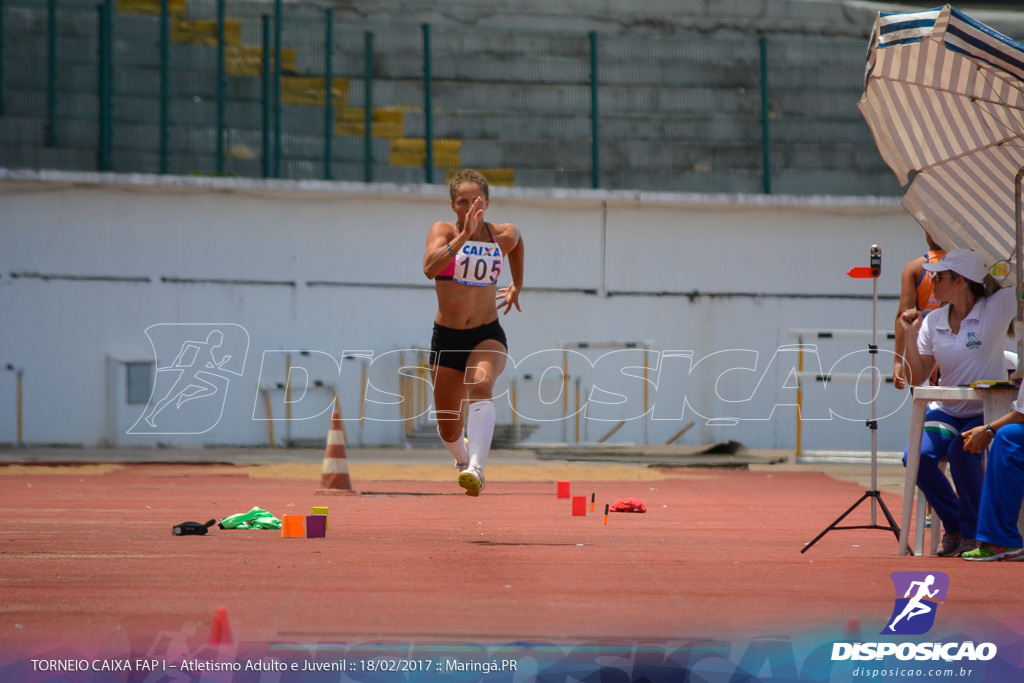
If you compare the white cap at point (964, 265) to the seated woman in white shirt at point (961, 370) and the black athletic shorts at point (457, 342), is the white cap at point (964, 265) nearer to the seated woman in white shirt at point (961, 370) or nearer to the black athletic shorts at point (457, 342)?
the seated woman in white shirt at point (961, 370)

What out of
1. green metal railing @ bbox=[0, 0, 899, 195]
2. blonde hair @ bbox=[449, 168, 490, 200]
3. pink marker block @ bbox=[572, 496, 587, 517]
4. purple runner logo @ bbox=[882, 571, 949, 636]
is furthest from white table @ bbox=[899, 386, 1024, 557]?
green metal railing @ bbox=[0, 0, 899, 195]

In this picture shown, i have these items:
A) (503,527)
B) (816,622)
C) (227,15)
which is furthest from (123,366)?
(816,622)

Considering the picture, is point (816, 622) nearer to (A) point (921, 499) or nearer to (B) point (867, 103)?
(A) point (921, 499)

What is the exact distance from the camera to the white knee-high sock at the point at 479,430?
7691 mm

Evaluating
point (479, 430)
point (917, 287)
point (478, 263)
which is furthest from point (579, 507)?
point (917, 287)

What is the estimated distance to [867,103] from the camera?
7.49 m

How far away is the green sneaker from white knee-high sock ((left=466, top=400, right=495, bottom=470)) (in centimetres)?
303

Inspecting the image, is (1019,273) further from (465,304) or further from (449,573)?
(449,573)

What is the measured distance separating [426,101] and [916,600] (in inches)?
614

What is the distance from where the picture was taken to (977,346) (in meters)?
6.92

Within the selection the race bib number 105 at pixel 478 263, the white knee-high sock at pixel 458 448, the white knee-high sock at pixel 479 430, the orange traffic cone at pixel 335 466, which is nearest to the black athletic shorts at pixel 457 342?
the race bib number 105 at pixel 478 263

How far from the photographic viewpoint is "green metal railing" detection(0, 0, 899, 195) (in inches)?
741

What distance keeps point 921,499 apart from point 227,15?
17142mm

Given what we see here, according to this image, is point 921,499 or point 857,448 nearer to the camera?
point 921,499
